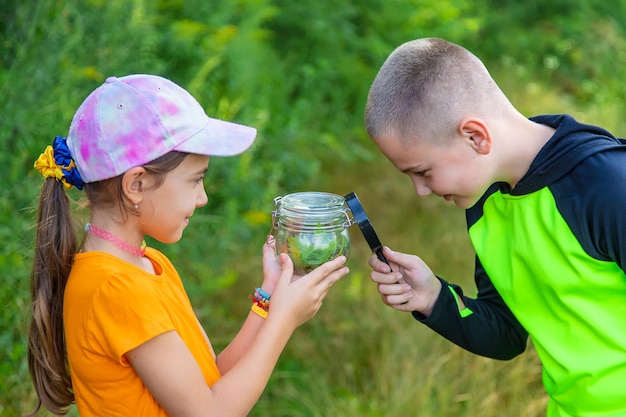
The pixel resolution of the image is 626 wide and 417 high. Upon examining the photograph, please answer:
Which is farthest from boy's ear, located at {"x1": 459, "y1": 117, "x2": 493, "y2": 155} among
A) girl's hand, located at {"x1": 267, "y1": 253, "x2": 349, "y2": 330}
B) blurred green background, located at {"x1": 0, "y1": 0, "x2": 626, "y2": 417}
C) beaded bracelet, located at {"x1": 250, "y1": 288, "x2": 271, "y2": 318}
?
blurred green background, located at {"x1": 0, "y1": 0, "x2": 626, "y2": 417}

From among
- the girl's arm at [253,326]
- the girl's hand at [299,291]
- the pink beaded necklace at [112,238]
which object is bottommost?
the girl's arm at [253,326]

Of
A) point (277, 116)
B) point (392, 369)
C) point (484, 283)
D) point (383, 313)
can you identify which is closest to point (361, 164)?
point (277, 116)

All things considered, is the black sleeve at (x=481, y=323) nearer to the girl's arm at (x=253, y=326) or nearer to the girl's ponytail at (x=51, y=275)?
the girl's arm at (x=253, y=326)

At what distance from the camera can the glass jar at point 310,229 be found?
7.71 feet

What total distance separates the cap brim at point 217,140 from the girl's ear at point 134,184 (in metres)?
0.13

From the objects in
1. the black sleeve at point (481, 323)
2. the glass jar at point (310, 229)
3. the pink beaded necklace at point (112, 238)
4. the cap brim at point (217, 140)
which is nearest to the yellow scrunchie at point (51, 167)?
the pink beaded necklace at point (112, 238)

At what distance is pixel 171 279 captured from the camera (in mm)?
2441

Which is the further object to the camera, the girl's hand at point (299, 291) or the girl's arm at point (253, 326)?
the girl's arm at point (253, 326)

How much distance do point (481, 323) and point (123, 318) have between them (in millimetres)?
1281

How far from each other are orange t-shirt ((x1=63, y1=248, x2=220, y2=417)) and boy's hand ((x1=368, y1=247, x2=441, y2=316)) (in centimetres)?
69

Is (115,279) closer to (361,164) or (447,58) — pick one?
(447,58)

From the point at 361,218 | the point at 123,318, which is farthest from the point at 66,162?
the point at 361,218

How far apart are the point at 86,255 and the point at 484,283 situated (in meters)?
1.41

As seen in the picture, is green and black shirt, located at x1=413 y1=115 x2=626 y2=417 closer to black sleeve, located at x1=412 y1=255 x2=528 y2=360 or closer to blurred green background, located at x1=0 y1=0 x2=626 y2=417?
black sleeve, located at x1=412 y1=255 x2=528 y2=360
